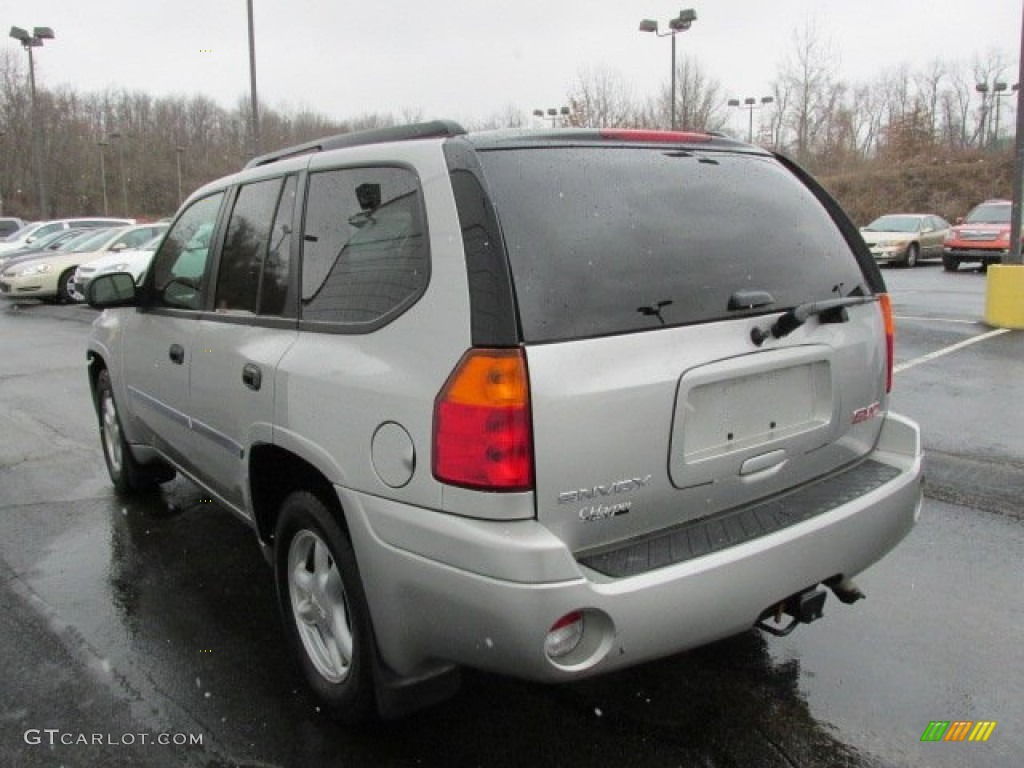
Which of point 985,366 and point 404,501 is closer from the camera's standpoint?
point 404,501

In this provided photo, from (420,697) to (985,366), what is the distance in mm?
7662

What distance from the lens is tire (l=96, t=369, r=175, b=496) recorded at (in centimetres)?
503

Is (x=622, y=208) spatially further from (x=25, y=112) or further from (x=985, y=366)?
(x=25, y=112)

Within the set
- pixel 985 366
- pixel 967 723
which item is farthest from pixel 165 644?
pixel 985 366

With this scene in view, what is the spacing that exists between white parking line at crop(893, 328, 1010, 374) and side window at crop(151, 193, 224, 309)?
256 inches

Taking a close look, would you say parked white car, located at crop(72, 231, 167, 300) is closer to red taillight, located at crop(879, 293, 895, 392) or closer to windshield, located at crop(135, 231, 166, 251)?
windshield, located at crop(135, 231, 166, 251)

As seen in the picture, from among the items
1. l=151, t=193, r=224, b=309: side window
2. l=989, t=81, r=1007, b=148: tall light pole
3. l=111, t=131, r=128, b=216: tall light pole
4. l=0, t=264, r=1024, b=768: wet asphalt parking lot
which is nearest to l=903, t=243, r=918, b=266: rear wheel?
l=0, t=264, r=1024, b=768: wet asphalt parking lot

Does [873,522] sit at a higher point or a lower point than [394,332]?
lower

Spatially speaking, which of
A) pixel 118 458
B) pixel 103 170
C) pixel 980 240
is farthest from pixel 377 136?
pixel 103 170

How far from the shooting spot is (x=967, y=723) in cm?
270

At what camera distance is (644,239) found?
245 cm

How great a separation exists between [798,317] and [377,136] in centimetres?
153

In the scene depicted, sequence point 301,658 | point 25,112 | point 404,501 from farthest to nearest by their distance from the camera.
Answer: point 25,112 < point 301,658 < point 404,501

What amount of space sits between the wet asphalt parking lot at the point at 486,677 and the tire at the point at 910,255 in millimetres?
21442
